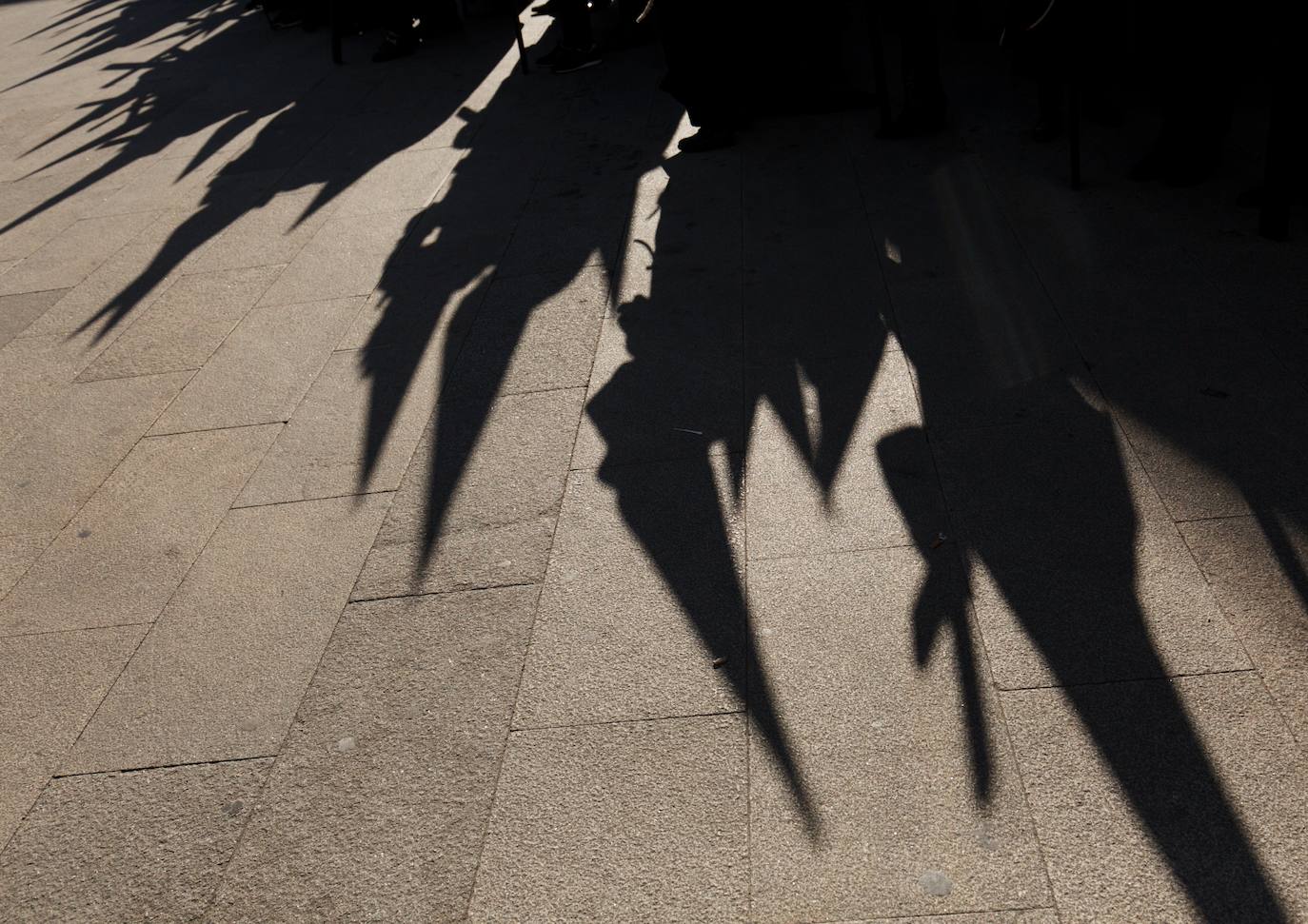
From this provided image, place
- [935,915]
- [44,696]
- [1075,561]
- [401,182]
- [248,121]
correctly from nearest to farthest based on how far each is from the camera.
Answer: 1. [935,915]
2. [1075,561]
3. [44,696]
4. [401,182]
5. [248,121]

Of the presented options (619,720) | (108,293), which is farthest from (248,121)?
(619,720)

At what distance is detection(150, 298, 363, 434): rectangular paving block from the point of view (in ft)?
17.7

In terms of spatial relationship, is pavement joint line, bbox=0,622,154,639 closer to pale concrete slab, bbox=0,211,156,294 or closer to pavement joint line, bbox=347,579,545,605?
pavement joint line, bbox=347,579,545,605

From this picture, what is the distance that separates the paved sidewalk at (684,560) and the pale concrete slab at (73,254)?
0.21m

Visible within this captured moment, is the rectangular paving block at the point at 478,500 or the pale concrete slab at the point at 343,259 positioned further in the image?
the pale concrete slab at the point at 343,259

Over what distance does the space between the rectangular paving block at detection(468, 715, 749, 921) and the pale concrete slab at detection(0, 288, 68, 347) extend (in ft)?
17.0

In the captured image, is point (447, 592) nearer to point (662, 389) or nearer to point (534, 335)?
point (662, 389)

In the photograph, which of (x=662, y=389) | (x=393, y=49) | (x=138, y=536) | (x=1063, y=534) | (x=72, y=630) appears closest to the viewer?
(x=1063, y=534)

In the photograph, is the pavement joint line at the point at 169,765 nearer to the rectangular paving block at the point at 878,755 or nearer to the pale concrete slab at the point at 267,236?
the rectangular paving block at the point at 878,755

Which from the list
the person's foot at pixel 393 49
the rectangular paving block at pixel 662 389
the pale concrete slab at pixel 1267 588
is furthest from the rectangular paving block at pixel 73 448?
the person's foot at pixel 393 49

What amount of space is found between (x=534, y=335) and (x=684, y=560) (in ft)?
6.90

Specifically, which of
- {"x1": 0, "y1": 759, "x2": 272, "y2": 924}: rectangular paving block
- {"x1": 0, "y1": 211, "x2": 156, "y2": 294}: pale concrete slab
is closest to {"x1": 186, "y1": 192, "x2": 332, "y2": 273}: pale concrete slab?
{"x1": 0, "y1": 211, "x2": 156, "y2": 294}: pale concrete slab

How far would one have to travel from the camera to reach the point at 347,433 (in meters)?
5.03

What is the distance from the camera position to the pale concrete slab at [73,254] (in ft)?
24.5
